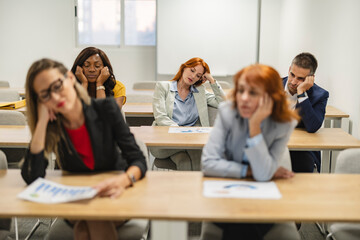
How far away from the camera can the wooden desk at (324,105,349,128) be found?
378 cm

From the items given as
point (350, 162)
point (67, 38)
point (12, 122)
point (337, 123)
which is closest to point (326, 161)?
point (350, 162)

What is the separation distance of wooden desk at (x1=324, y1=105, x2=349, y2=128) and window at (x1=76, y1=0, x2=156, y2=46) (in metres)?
4.20

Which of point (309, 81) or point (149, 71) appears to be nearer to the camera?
→ point (309, 81)

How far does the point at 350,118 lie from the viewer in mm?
3791

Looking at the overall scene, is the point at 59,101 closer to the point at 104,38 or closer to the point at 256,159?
the point at 256,159

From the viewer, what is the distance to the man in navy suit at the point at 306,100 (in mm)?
3078

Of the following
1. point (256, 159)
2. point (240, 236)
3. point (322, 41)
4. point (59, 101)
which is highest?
point (322, 41)

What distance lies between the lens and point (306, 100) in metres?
3.16

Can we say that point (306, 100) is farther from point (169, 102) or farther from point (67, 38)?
point (67, 38)

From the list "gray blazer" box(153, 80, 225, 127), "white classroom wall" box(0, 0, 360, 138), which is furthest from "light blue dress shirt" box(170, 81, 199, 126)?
"white classroom wall" box(0, 0, 360, 138)

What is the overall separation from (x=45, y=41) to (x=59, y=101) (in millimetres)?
6104

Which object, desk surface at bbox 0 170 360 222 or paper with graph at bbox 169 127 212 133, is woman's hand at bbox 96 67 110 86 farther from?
desk surface at bbox 0 170 360 222

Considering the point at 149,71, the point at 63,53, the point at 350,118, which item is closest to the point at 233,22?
the point at 149,71

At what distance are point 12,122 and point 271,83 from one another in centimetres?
233
